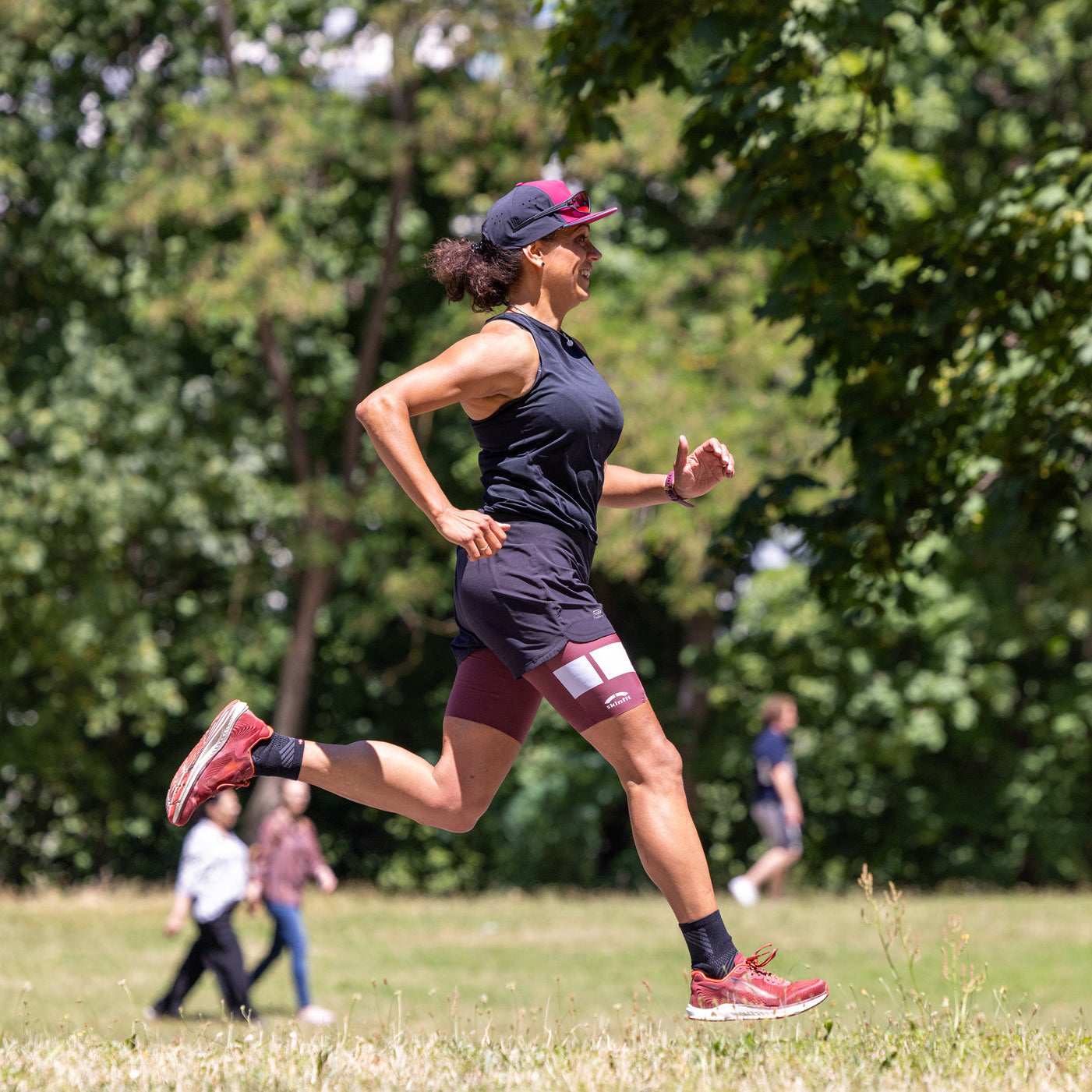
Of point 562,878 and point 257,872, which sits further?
point 562,878

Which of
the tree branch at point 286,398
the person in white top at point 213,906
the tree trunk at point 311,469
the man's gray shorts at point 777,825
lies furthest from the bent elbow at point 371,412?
the tree branch at point 286,398

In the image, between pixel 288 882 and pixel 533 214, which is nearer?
pixel 533 214

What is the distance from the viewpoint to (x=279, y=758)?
13.9ft

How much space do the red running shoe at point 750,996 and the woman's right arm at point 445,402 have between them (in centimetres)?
126

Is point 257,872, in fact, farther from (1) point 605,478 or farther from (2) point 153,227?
(2) point 153,227

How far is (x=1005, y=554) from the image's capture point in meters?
21.2

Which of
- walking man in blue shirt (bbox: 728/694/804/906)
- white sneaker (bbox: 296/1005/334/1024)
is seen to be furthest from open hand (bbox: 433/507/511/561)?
walking man in blue shirt (bbox: 728/694/804/906)

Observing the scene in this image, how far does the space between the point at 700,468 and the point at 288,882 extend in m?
7.03

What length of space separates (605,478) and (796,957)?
778 centimetres

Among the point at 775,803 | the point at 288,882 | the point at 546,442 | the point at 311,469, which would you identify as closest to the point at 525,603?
the point at 546,442

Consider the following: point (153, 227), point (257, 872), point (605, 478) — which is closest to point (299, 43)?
point (153, 227)

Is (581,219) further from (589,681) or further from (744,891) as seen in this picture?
(744,891)

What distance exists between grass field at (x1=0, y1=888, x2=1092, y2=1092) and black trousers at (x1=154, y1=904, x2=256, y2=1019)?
250 millimetres

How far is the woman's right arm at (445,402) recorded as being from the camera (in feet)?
12.3
